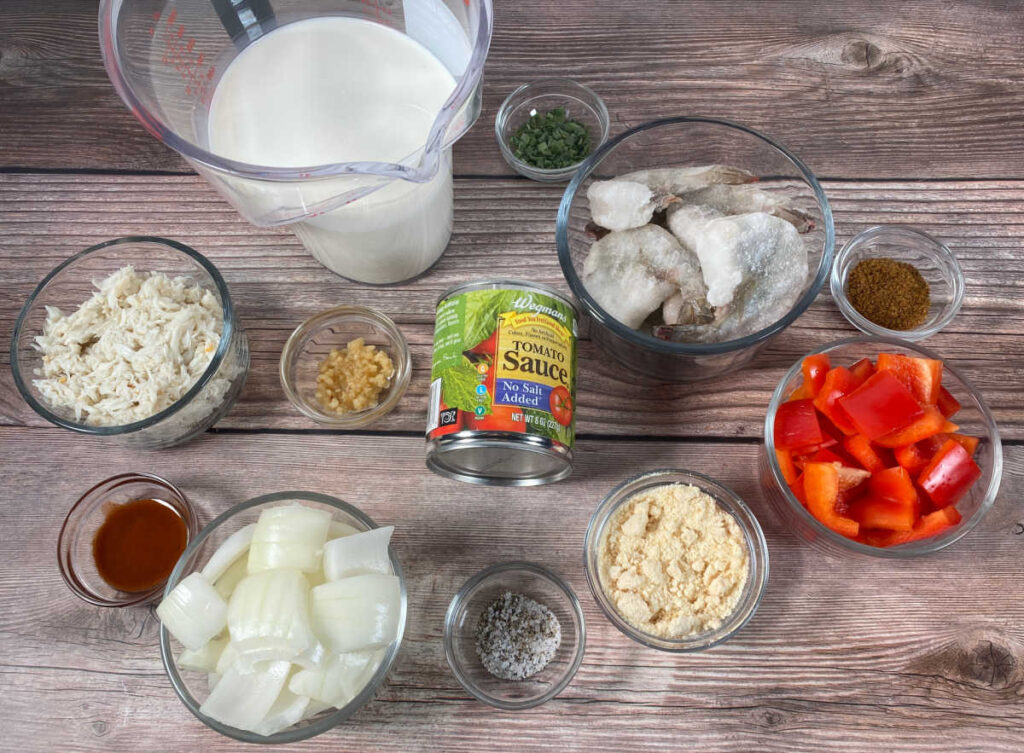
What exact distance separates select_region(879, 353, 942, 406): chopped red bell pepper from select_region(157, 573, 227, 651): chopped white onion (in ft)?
3.69

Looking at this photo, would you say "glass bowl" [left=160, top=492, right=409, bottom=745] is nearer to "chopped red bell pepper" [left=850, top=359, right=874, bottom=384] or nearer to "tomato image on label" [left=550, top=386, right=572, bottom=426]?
"tomato image on label" [left=550, top=386, right=572, bottom=426]

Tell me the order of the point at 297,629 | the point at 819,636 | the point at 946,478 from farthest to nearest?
1. the point at 819,636
2. the point at 946,478
3. the point at 297,629

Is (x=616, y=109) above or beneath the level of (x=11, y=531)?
above

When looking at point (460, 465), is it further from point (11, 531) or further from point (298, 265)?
point (11, 531)

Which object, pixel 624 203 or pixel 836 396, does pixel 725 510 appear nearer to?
pixel 836 396

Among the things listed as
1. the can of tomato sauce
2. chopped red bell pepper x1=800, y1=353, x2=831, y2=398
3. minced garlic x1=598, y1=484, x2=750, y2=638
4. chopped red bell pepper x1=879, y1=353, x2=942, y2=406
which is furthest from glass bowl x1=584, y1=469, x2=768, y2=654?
chopped red bell pepper x1=879, y1=353, x2=942, y2=406

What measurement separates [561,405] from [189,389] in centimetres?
64

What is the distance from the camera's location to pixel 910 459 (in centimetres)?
123

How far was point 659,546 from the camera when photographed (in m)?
1.26

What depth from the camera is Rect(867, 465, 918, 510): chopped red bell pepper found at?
1.21 metres

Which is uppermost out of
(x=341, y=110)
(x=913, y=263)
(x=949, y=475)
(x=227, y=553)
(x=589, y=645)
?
(x=341, y=110)

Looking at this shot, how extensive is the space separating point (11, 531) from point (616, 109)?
1416mm

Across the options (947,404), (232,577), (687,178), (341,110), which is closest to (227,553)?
(232,577)

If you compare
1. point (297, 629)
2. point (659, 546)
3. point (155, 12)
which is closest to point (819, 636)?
point (659, 546)
